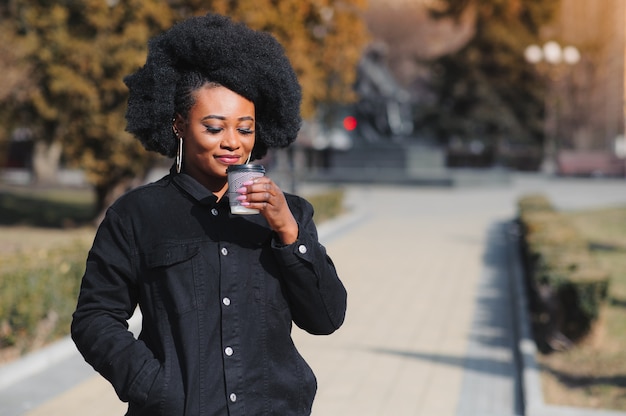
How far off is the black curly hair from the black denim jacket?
0.72 ft

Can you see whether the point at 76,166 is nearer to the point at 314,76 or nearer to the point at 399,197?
the point at 314,76

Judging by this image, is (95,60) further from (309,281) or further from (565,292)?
(309,281)

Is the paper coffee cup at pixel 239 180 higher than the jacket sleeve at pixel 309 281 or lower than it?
higher

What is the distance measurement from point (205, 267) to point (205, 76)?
539 mm

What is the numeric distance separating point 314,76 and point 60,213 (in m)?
7.48

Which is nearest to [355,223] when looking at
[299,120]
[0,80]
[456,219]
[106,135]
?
[456,219]

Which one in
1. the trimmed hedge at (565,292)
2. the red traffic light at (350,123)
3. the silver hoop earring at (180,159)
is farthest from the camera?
the red traffic light at (350,123)

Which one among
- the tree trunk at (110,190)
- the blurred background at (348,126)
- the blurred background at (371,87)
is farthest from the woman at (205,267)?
the tree trunk at (110,190)

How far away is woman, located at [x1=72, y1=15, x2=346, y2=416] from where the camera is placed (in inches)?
90.4

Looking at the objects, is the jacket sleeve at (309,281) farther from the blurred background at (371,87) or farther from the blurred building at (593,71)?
the blurred building at (593,71)

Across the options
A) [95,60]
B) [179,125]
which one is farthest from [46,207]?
[179,125]

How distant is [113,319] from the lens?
234cm

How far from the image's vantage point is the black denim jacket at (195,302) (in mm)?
2291

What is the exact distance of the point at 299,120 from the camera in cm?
274
